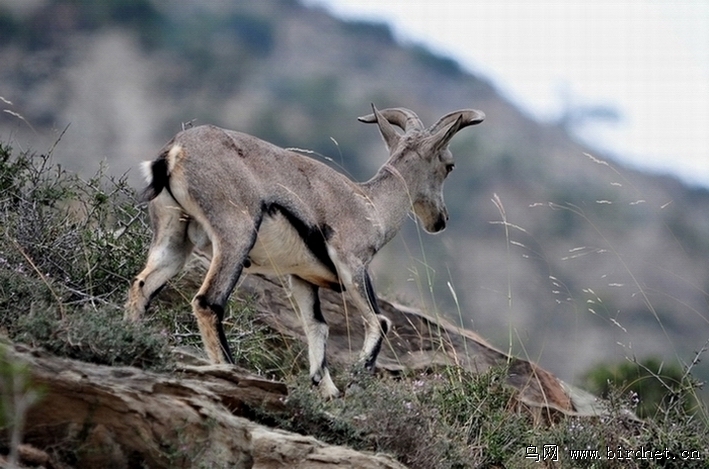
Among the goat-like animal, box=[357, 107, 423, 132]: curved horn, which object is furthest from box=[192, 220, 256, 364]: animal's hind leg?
box=[357, 107, 423, 132]: curved horn

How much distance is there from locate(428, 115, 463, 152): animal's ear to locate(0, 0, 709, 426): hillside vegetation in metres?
25.3

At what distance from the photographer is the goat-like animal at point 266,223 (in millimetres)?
8664

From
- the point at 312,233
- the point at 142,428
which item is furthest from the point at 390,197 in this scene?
the point at 142,428

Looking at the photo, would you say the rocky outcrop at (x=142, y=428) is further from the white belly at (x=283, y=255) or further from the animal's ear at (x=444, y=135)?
the animal's ear at (x=444, y=135)

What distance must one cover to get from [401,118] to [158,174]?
12.7ft

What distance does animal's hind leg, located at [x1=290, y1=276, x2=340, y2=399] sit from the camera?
A: 9.84m

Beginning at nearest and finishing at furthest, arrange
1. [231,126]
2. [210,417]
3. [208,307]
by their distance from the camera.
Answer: [210,417] < [208,307] < [231,126]

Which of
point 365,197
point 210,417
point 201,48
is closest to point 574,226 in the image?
point 201,48

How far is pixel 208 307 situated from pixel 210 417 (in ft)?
7.56

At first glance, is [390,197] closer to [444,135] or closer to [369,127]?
[444,135]

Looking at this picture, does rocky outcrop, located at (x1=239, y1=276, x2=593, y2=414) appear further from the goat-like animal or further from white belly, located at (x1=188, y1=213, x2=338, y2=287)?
white belly, located at (x1=188, y1=213, x2=338, y2=287)

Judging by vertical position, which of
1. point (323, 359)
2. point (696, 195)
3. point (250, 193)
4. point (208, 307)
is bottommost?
point (696, 195)

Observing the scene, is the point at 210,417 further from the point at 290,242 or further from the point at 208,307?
the point at 290,242

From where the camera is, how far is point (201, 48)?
72.6 meters
